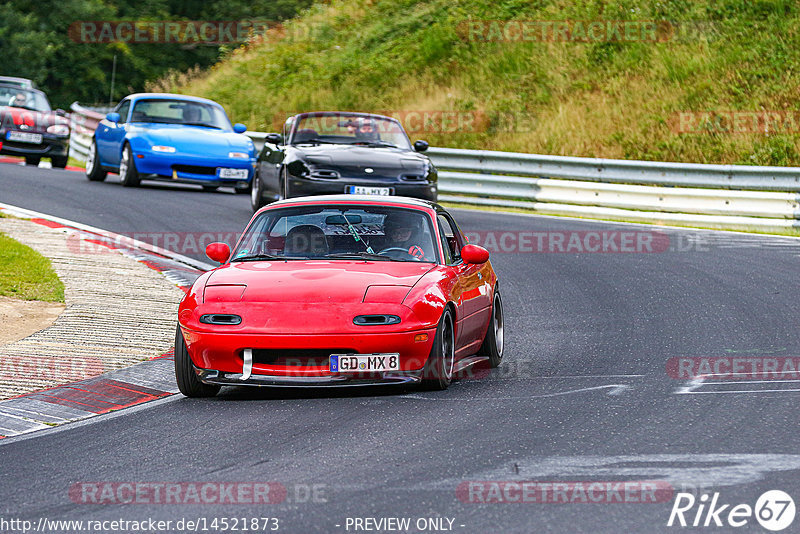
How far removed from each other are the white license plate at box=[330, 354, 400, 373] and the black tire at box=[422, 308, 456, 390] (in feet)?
0.91

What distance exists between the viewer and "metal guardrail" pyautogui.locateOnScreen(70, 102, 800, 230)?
19.3 metres

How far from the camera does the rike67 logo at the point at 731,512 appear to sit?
5.00 meters

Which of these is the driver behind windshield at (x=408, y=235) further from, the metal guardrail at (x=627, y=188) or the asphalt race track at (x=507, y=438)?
the metal guardrail at (x=627, y=188)

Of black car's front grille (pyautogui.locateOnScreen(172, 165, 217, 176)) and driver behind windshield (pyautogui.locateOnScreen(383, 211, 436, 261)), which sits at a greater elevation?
driver behind windshield (pyautogui.locateOnScreen(383, 211, 436, 261))

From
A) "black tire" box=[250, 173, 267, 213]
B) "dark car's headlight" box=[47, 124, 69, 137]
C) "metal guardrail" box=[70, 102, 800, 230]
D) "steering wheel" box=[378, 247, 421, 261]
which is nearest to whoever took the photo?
"steering wheel" box=[378, 247, 421, 261]

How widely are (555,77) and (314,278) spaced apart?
22.2 meters

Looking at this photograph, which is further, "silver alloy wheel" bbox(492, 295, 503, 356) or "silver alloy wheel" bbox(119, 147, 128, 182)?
"silver alloy wheel" bbox(119, 147, 128, 182)

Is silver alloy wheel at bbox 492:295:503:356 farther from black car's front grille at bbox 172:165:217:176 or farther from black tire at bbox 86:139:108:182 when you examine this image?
black tire at bbox 86:139:108:182

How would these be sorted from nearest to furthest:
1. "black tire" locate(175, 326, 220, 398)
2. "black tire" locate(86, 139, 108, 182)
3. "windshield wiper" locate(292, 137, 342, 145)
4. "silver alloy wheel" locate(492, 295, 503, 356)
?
1. "black tire" locate(175, 326, 220, 398)
2. "silver alloy wheel" locate(492, 295, 503, 356)
3. "windshield wiper" locate(292, 137, 342, 145)
4. "black tire" locate(86, 139, 108, 182)

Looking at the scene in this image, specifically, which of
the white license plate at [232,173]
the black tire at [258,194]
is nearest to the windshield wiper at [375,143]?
the black tire at [258,194]

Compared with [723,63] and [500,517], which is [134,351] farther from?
[723,63]

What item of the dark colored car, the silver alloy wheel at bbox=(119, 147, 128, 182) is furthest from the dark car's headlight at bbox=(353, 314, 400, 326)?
the dark colored car

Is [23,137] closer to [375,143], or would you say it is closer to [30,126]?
[30,126]

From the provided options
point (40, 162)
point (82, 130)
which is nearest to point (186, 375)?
point (40, 162)
